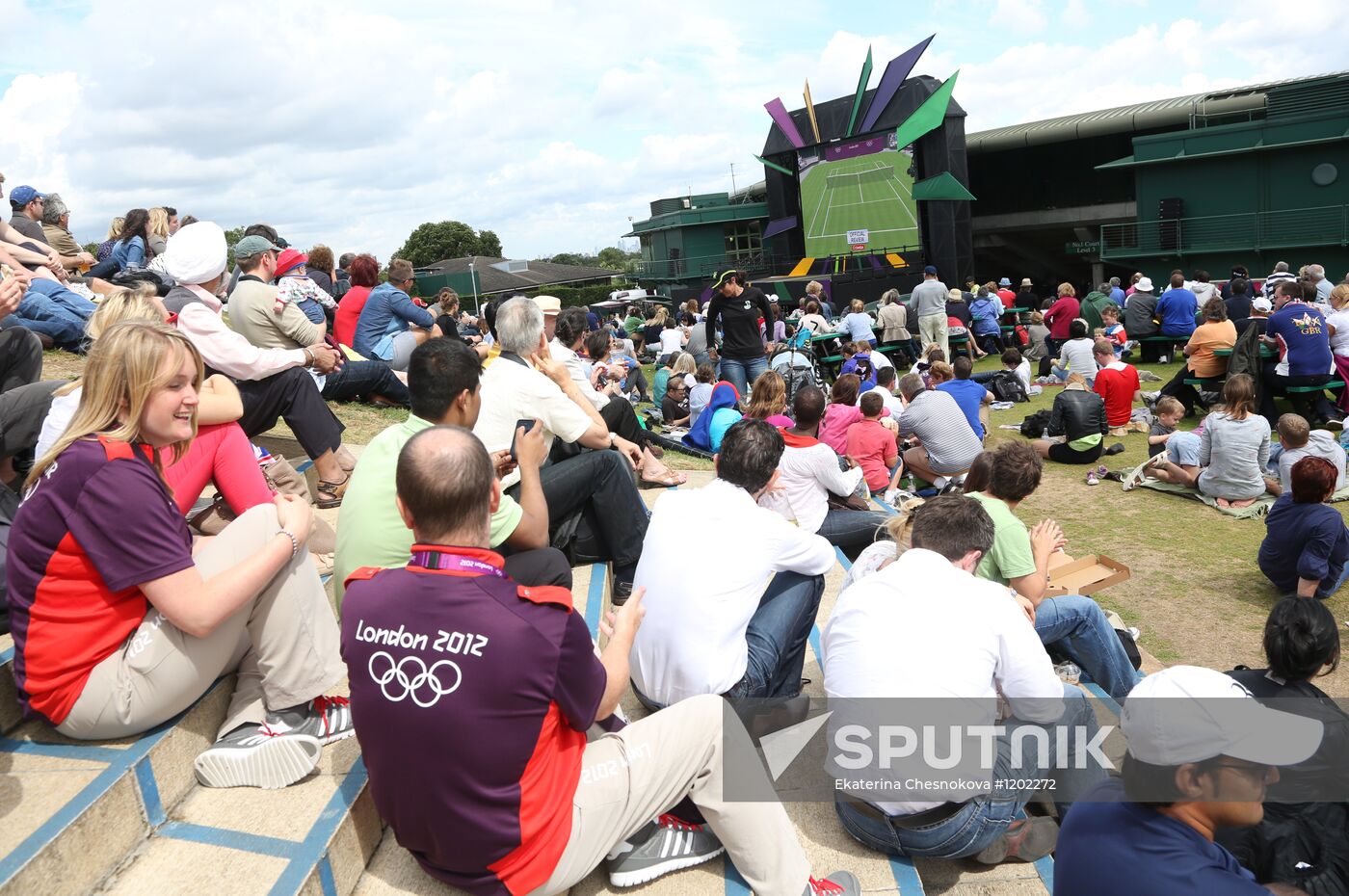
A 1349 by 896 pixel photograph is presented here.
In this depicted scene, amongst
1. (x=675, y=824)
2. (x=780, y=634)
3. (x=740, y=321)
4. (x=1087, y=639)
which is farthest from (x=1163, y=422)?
(x=675, y=824)

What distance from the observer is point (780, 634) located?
3.22 meters

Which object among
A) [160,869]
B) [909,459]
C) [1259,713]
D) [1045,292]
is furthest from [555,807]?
[1045,292]

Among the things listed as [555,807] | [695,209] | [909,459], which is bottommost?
[909,459]

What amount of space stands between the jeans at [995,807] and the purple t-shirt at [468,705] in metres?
1.03

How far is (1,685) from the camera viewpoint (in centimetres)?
245

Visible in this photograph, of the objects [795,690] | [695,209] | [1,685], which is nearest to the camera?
[1,685]

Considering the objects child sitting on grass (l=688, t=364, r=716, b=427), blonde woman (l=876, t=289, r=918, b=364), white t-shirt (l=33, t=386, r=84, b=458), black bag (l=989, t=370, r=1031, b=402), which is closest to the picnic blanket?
black bag (l=989, t=370, r=1031, b=402)

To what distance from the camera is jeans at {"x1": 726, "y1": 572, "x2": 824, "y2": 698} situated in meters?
3.10

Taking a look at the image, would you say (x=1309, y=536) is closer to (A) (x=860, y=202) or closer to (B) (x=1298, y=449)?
(B) (x=1298, y=449)

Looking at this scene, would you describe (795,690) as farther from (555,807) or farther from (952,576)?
(555,807)

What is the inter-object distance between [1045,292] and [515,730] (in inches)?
1297

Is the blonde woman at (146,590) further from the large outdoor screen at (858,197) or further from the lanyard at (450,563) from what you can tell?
the large outdoor screen at (858,197)

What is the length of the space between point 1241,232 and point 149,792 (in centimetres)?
2109

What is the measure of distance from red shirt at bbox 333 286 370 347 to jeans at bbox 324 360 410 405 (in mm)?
998
